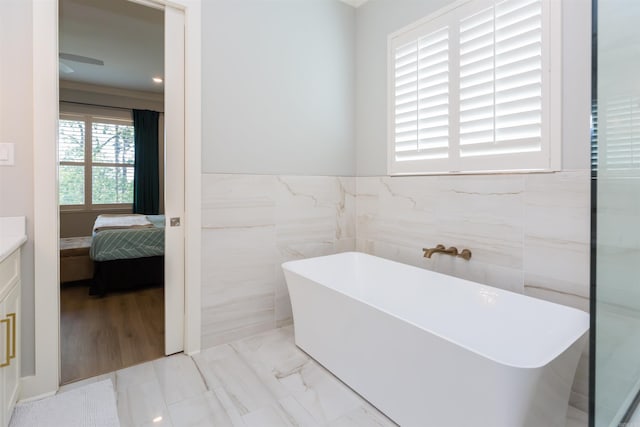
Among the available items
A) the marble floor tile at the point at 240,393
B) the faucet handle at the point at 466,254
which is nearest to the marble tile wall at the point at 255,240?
the marble floor tile at the point at 240,393

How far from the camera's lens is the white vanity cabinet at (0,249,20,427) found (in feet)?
4.47

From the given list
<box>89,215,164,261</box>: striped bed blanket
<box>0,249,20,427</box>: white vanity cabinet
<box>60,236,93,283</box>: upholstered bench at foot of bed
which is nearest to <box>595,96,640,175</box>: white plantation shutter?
<box>0,249,20,427</box>: white vanity cabinet

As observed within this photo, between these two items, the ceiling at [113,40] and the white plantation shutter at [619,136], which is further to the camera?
the ceiling at [113,40]

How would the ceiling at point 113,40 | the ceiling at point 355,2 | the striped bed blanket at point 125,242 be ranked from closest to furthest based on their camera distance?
the ceiling at point 355,2 < the ceiling at point 113,40 < the striped bed blanket at point 125,242

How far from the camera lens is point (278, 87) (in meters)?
2.51

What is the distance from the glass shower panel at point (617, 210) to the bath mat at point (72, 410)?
192cm

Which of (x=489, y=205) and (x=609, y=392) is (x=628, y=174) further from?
(x=489, y=205)

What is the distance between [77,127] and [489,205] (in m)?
6.18

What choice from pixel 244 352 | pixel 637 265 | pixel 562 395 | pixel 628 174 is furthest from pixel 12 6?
pixel 562 395

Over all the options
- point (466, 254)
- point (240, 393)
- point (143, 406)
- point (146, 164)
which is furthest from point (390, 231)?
point (146, 164)

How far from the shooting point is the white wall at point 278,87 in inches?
88.4

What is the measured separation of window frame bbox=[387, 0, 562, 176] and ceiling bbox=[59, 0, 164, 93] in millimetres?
2308

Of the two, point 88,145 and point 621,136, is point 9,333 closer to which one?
point 621,136

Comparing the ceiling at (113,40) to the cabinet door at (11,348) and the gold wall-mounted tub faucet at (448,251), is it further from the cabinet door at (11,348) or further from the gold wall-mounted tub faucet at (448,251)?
the gold wall-mounted tub faucet at (448,251)
